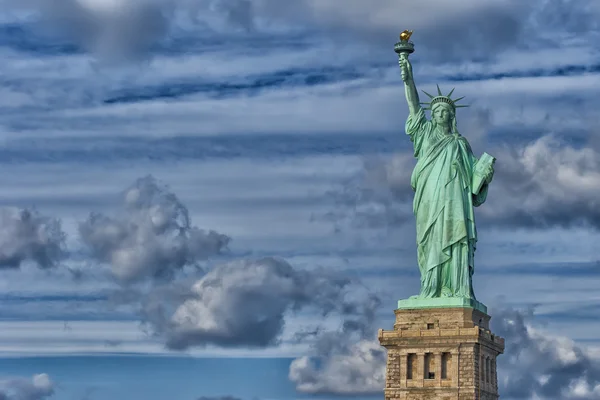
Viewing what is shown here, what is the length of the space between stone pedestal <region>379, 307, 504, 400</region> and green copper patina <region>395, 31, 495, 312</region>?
0.58 m

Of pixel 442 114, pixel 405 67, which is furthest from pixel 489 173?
pixel 405 67

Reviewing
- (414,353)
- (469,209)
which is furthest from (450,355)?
(469,209)

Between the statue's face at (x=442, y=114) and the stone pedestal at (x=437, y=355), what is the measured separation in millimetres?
8047

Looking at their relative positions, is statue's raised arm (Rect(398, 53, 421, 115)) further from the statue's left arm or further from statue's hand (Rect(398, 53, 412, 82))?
the statue's left arm

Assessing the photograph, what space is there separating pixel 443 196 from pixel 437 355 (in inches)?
258

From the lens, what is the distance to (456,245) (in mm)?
69812

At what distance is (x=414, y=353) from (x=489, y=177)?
25.9ft

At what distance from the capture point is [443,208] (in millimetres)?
70125

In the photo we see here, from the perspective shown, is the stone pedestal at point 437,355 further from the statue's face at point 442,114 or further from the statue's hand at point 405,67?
the statue's hand at point 405,67

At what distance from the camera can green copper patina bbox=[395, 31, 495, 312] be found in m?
69.6

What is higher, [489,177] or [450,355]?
[489,177]

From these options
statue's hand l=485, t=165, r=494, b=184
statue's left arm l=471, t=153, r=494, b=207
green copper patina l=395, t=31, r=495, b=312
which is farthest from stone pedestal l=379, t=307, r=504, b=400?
statue's hand l=485, t=165, r=494, b=184

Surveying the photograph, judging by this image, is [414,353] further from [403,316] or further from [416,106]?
[416,106]

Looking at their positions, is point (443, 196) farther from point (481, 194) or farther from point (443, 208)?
point (481, 194)
